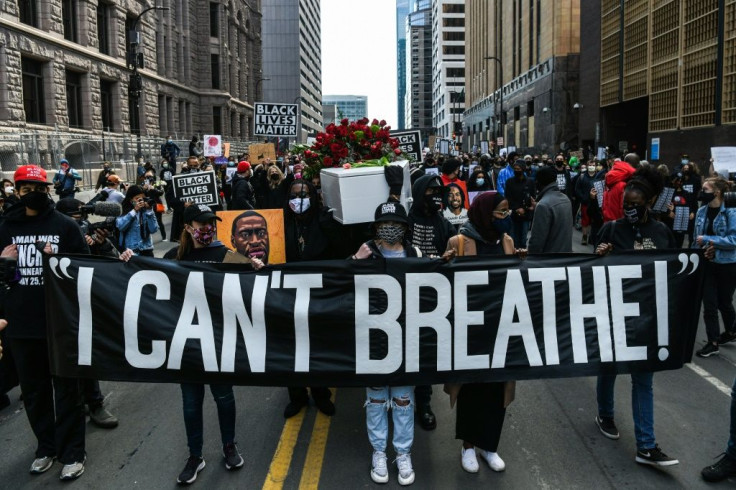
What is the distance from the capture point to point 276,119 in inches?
675

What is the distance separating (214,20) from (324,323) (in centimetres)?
6022

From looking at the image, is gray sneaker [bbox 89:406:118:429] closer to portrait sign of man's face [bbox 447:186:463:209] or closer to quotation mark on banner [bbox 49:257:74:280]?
quotation mark on banner [bbox 49:257:74:280]

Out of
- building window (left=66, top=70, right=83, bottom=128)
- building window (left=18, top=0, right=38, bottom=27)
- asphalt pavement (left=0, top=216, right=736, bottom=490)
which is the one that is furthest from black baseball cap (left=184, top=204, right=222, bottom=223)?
building window (left=66, top=70, right=83, bottom=128)

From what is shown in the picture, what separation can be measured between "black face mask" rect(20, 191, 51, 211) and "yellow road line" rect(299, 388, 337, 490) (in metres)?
2.78

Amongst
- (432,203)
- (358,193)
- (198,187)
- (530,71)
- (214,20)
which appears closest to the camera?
(432,203)

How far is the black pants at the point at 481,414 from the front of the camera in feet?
16.1

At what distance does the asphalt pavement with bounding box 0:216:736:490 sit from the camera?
15.6ft

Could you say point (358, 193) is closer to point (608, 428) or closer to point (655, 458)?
point (608, 428)

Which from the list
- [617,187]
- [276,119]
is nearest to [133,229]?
[617,187]

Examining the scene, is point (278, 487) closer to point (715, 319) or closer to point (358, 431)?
point (358, 431)

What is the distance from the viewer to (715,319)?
25.6ft

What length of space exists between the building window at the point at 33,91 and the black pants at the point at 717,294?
2726 cm

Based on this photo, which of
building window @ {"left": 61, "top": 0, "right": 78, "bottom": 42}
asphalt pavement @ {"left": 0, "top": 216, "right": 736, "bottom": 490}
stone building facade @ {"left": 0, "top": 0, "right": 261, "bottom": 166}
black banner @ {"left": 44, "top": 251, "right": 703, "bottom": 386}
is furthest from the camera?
building window @ {"left": 61, "top": 0, "right": 78, "bottom": 42}

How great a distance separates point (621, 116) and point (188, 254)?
3658cm
